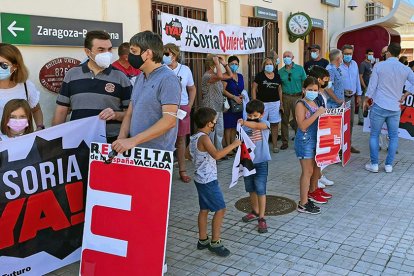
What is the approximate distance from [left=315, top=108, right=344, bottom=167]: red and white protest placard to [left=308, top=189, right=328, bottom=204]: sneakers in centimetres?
47

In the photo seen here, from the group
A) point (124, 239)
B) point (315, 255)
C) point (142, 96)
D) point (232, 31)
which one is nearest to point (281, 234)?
point (315, 255)

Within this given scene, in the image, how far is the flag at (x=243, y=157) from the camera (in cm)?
401

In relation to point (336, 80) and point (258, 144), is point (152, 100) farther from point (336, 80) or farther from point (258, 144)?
point (336, 80)

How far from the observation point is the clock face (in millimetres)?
9769

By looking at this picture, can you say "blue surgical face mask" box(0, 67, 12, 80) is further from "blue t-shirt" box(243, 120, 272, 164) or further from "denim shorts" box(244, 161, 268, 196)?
"denim shorts" box(244, 161, 268, 196)

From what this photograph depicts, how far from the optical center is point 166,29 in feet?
20.5

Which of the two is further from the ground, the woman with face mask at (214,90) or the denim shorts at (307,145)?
the woman with face mask at (214,90)

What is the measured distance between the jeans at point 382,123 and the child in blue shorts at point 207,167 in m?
3.45

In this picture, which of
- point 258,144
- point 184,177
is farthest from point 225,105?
point 258,144

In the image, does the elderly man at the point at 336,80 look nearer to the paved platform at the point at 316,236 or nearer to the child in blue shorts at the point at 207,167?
the paved platform at the point at 316,236

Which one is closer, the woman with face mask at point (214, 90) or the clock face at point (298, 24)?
the woman with face mask at point (214, 90)

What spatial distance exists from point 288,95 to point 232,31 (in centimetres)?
170

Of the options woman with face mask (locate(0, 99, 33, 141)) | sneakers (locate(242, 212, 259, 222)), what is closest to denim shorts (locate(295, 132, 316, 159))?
sneakers (locate(242, 212, 259, 222))

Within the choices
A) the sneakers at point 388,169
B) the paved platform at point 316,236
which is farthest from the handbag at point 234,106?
the sneakers at point 388,169
